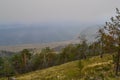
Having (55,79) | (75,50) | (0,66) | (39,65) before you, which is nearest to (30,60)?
(39,65)

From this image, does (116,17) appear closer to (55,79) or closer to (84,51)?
(55,79)

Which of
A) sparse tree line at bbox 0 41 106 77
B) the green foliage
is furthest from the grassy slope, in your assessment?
sparse tree line at bbox 0 41 106 77

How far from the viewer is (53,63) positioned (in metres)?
183

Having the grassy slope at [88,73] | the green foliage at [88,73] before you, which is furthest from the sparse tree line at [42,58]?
the green foliage at [88,73]

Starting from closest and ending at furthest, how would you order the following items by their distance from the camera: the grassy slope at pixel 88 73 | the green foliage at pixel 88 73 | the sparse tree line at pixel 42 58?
the grassy slope at pixel 88 73, the green foliage at pixel 88 73, the sparse tree line at pixel 42 58

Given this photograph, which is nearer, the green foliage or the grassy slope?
the grassy slope

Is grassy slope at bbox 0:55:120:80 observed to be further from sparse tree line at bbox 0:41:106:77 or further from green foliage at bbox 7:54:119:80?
sparse tree line at bbox 0:41:106:77

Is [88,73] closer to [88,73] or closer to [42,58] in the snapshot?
[88,73]

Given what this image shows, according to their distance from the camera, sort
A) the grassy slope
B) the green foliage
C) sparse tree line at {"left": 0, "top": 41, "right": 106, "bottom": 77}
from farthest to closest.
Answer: sparse tree line at {"left": 0, "top": 41, "right": 106, "bottom": 77} → the green foliage → the grassy slope

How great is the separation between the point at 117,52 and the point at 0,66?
117m

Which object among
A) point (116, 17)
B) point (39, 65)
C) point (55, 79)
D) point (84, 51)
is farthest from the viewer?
point (39, 65)

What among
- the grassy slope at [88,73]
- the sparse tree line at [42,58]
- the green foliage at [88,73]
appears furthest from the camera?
the sparse tree line at [42,58]

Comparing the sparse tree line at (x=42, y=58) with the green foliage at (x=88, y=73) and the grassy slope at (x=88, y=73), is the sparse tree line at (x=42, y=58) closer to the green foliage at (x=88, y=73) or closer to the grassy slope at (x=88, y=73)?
the grassy slope at (x=88, y=73)

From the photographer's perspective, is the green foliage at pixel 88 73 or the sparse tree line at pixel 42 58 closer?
the green foliage at pixel 88 73
